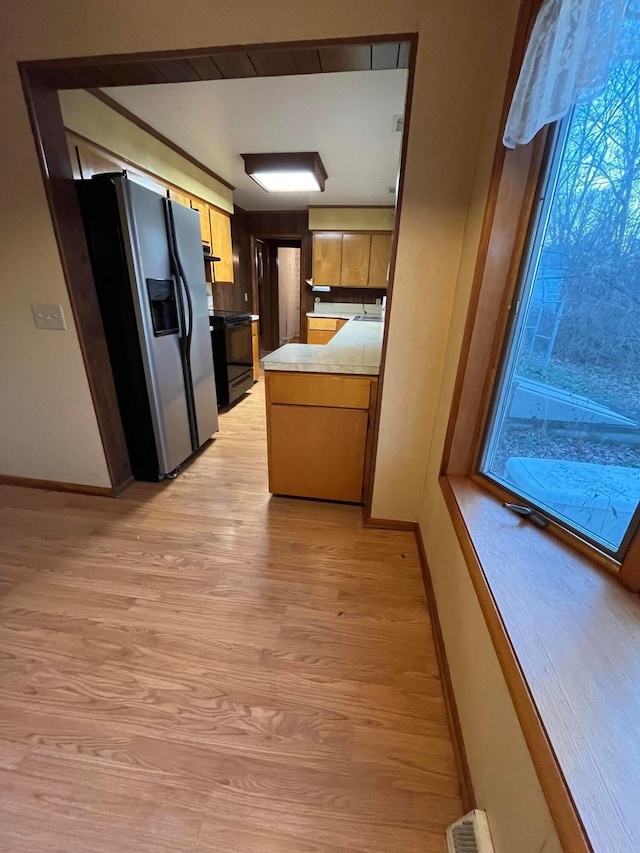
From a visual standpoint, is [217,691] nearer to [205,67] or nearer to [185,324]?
[185,324]

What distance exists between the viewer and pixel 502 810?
2.36 feet

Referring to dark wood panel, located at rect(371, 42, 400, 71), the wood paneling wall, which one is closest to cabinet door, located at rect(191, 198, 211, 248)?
the wood paneling wall

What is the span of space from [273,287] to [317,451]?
18.2 ft

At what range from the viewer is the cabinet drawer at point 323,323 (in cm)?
554

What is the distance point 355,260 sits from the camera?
5.57m

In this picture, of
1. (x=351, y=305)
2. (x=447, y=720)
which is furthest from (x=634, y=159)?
(x=351, y=305)

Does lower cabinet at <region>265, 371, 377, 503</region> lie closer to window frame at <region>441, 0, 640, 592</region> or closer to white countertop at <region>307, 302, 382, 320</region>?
window frame at <region>441, 0, 640, 592</region>

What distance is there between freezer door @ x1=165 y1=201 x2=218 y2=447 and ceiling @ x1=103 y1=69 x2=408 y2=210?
0.78 meters

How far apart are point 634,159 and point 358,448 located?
1.52 m

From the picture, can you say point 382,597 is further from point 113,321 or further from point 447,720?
point 113,321

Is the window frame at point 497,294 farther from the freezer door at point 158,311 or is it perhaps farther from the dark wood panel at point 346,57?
the freezer door at point 158,311

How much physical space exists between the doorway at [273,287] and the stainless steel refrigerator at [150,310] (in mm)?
3834

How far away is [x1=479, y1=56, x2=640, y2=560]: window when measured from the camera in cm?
84

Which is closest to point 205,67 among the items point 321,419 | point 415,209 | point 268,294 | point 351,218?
point 415,209
